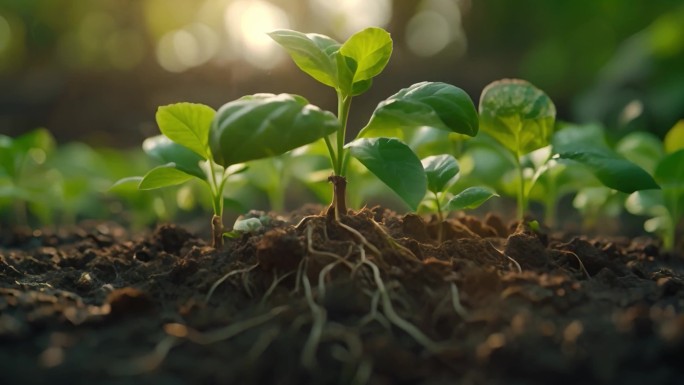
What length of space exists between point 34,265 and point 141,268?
1.12 ft

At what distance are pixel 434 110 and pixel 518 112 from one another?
410 mm

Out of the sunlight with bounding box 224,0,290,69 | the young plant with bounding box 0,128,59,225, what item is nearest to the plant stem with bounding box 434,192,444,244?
the young plant with bounding box 0,128,59,225

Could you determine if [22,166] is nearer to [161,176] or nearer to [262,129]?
[161,176]

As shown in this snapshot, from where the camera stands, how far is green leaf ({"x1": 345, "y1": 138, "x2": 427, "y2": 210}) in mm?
1220

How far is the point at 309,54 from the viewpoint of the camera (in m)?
1.34

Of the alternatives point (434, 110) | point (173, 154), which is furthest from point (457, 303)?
point (173, 154)

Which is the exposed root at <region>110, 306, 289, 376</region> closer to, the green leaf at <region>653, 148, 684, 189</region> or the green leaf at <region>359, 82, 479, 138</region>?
the green leaf at <region>359, 82, 479, 138</region>

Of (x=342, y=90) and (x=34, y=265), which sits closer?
(x=342, y=90)

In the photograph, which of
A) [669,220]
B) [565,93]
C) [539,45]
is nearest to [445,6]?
[539,45]

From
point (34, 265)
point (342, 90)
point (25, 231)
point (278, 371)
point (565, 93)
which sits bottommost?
point (565, 93)

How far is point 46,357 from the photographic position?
98 cm

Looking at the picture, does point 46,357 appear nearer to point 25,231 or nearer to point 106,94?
point 25,231

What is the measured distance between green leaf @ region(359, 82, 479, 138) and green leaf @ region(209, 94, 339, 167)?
20 centimetres

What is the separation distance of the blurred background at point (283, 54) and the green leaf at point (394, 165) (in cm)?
375
